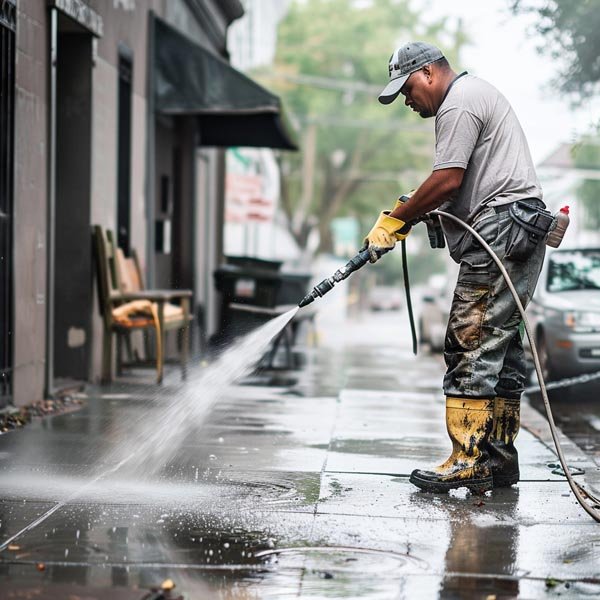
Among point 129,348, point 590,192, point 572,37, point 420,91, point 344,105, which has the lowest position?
point 129,348

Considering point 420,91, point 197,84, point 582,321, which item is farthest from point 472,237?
point 197,84

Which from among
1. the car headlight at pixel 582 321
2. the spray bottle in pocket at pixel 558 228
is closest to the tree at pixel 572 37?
the car headlight at pixel 582 321

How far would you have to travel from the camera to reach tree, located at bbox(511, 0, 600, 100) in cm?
1312

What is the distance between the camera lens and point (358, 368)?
13.9 meters

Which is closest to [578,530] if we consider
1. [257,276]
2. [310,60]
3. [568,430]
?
[568,430]

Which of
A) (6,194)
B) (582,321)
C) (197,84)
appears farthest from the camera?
(197,84)

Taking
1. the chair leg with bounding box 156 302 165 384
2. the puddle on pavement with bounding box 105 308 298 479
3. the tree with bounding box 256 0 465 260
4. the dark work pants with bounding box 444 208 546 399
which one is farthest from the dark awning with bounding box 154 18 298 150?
the tree with bounding box 256 0 465 260

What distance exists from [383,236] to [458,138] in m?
0.59

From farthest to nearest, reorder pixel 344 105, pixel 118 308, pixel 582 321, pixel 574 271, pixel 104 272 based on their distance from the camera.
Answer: pixel 344 105, pixel 574 271, pixel 582 321, pixel 118 308, pixel 104 272

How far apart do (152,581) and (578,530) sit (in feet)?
6.30

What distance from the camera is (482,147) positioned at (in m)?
5.66

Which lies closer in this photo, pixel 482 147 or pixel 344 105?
pixel 482 147

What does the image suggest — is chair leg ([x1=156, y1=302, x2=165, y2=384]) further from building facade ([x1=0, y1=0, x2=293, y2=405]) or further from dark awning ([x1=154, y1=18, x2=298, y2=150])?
dark awning ([x1=154, y1=18, x2=298, y2=150])

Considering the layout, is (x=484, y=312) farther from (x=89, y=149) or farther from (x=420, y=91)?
(x=89, y=149)
